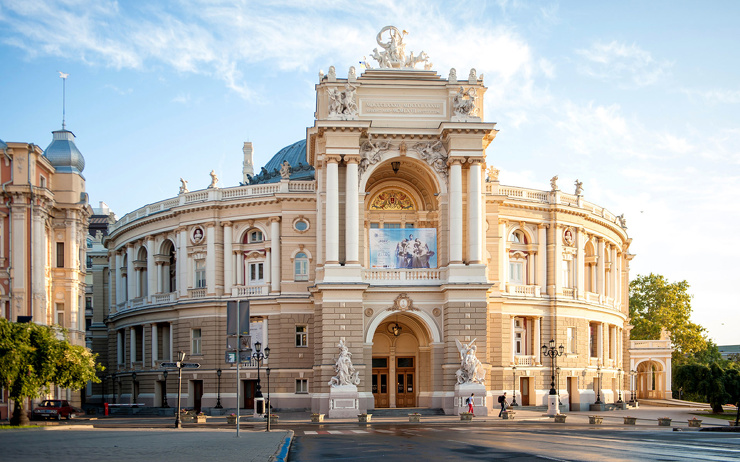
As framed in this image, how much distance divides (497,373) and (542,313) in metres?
6.85

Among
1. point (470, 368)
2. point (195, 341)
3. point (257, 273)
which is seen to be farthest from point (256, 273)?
point (470, 368)

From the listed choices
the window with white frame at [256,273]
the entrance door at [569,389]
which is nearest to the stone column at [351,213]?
the window with white frame at [256,273]

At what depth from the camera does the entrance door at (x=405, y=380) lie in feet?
191

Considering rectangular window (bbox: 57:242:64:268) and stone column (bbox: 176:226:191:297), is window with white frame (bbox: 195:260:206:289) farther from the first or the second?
rectangular window (bbox: 57:242:64:268)

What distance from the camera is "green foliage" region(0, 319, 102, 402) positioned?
1529 inches

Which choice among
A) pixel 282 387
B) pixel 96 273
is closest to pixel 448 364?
pixel 282 387

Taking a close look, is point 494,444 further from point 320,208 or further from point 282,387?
point 282,387

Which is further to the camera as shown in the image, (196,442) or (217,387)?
(217,387)

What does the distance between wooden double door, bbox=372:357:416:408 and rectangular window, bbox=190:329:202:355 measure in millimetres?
15347

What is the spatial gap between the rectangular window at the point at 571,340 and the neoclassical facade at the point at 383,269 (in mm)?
161

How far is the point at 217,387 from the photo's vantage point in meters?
64.3

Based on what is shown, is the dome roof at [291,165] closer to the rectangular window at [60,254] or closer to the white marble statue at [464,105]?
A: the white marble statue at [464,105]

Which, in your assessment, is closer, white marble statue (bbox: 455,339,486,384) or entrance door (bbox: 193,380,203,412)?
white marble statue (bbox: 455,339,486,384)

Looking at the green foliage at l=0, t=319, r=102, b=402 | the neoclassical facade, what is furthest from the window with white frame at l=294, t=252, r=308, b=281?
the green foliage at l=0, t=319, r=102, b=402
